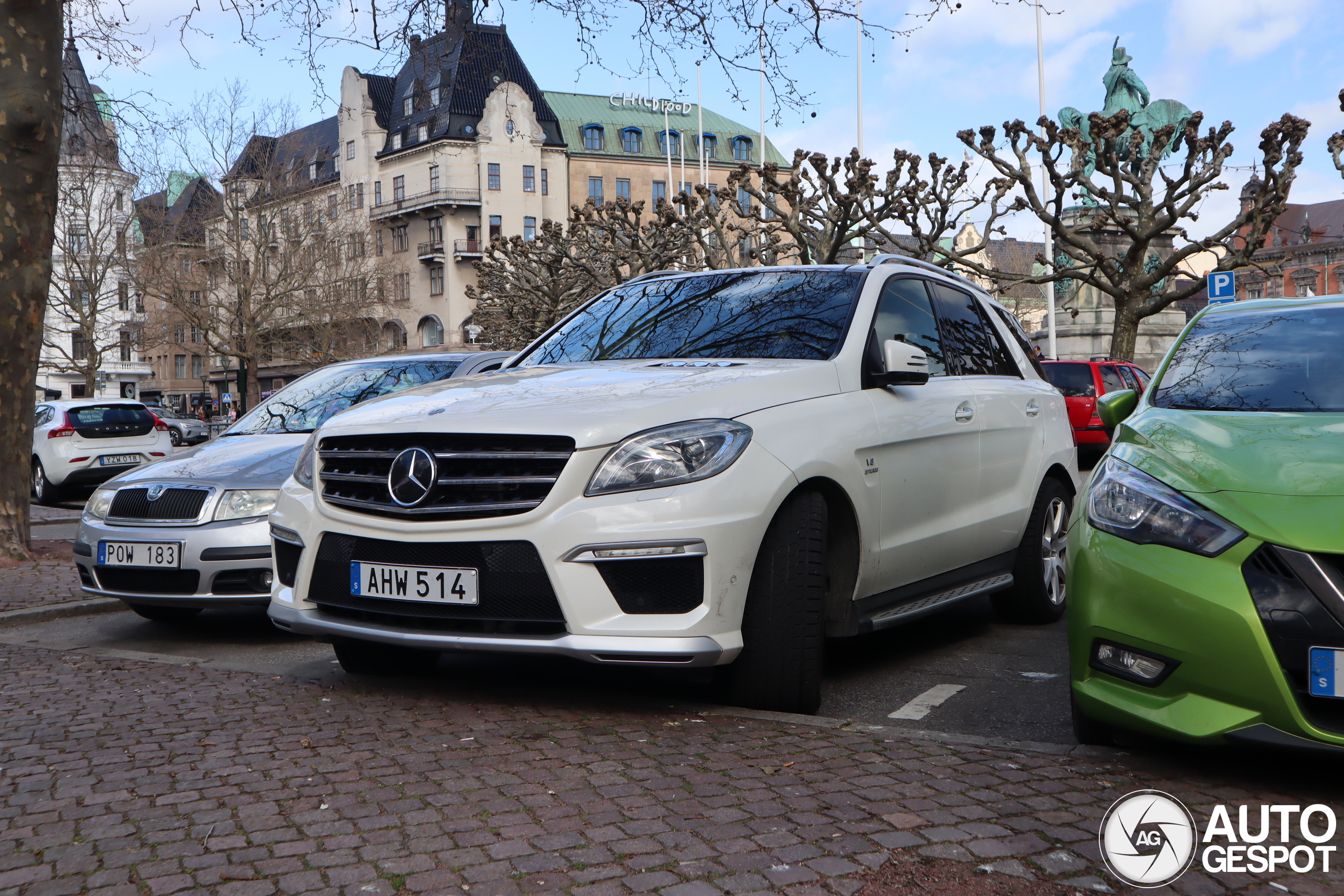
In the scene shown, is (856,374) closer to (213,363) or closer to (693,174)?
(693,174)

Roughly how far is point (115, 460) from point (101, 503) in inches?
499

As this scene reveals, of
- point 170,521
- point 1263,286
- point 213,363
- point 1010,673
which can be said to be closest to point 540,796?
point 1010,673

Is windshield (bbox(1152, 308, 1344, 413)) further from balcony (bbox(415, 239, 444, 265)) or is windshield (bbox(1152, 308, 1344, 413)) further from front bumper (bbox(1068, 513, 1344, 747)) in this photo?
balcony (bbox(415, 239, 444, 265))

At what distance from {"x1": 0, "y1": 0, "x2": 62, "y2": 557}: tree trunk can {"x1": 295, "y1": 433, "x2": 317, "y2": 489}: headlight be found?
5461 mm

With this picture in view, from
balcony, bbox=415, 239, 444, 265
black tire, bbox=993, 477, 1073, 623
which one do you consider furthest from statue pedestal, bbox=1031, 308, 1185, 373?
balcony, bbox=415, 239, 444, 265

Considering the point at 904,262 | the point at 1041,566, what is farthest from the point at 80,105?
the point at 1041,566

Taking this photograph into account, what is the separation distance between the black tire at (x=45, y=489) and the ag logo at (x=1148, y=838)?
18021mm

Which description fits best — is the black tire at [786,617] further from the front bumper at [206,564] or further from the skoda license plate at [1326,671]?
the front bumper at [206,564]

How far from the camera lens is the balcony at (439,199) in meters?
72.6

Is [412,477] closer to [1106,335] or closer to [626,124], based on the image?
[1106,335]

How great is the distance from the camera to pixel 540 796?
346 centimetres

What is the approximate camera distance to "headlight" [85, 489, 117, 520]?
697 cm

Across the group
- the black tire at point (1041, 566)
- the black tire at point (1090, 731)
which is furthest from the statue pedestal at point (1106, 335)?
the black tire at point (1090, 731)

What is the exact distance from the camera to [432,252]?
74375mm
